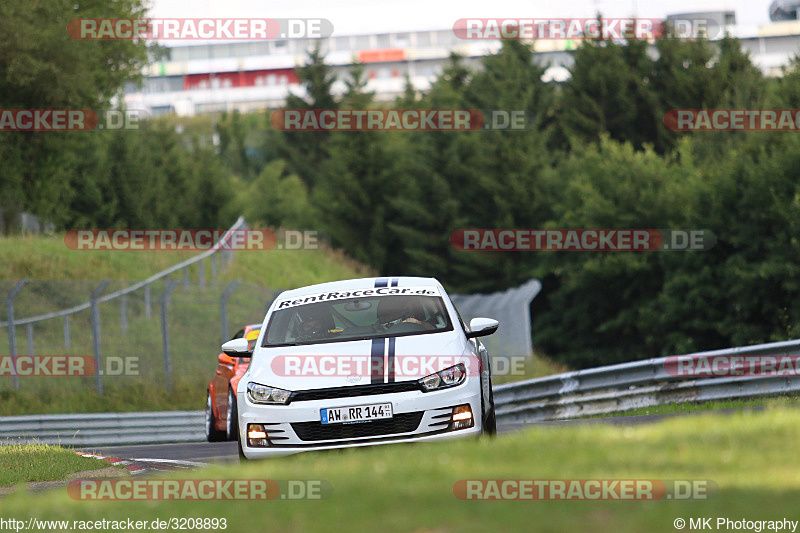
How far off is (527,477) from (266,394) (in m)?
3.28

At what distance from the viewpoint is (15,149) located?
31078 millimetres

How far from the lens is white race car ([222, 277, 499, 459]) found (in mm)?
8641


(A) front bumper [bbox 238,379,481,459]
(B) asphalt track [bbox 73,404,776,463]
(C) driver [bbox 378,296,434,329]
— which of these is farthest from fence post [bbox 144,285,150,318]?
(A) front bumper [bbox 238,379,481,459]

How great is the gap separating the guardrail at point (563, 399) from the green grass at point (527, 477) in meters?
6.83

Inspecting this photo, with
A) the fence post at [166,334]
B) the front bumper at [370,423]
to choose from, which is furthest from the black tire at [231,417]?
the fence post at [166,334]

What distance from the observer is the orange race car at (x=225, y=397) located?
13930mm

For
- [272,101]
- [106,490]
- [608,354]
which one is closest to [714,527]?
[106,490]

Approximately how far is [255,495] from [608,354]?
4442 centimetres

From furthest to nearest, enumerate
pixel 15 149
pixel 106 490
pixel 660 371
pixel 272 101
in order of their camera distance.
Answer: pixel 272 101
pixel 15 149
pixel 660 371
pixel 106 490

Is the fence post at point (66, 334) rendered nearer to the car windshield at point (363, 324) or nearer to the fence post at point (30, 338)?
the fence post at point (30, 338)

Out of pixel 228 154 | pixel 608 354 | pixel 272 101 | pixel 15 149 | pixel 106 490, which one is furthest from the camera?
pixel 272 101

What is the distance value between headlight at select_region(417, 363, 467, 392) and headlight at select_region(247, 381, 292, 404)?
105 cm

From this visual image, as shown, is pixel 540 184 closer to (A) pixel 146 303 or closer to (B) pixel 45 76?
(B) pixel 45 76

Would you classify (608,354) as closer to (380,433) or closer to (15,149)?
(15,149)
